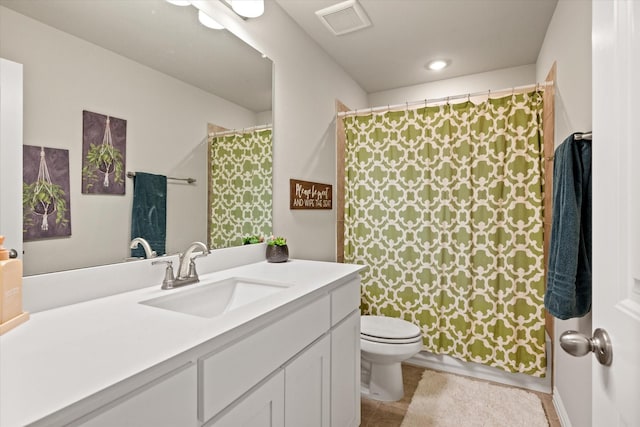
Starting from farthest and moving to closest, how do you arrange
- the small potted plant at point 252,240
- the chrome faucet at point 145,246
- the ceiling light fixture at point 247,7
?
1. the small potted plant at point 252,240
2. the ceiling light fixture at point 247,7
3. the chrome faucet at point 145,246

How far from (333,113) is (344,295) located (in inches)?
66.9

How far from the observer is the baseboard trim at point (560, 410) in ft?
5.67

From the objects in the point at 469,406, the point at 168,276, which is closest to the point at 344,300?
the point at 168,276

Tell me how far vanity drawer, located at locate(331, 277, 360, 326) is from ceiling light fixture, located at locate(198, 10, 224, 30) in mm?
1395

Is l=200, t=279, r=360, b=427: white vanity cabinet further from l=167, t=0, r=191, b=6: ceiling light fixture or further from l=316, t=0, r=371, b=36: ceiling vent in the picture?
l=316, t=0, r=371, b=36: ceiling vent

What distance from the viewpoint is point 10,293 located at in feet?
2.59

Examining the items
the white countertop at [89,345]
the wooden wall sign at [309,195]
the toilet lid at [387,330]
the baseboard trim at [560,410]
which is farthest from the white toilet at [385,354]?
the white countertop at [89,345]

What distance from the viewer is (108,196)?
1.12 m

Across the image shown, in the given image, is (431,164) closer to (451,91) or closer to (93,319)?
(451,91)

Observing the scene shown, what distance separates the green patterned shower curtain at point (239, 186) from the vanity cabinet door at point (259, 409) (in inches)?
30.9

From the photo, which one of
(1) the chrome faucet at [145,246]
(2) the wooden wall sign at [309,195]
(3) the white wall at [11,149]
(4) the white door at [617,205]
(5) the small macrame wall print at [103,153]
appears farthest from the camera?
(2) the wooden wall sign at [309,195]

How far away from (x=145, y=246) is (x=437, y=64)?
8.99 ft

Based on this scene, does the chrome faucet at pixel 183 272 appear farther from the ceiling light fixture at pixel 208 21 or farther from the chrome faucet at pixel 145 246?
the ceiling light fixture at pixel 208 21

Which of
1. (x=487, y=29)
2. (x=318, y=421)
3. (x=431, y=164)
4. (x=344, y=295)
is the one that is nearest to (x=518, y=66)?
(x=487, y=29)
